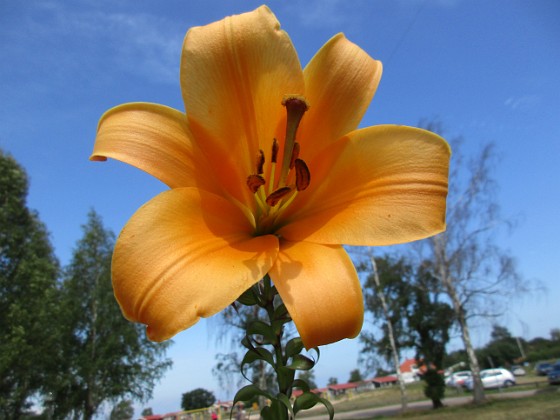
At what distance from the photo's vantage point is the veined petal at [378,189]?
759mm

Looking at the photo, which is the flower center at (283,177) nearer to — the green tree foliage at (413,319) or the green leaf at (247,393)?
the green leaf at (247,393)

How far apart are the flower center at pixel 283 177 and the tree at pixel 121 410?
20.8 meters

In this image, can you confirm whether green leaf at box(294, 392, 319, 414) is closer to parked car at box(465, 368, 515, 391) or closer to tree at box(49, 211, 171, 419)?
tree at box(49, 211, 171, 419)

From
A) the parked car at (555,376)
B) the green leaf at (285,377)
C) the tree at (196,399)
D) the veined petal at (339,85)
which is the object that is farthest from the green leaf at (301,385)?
the tree at (196,399)

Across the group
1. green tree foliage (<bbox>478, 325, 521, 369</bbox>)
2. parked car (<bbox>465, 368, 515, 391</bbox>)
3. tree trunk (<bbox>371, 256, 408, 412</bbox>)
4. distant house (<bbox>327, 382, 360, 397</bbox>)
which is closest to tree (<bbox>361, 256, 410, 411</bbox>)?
tree trunk (<bbox>371, 256, 408, 412</bbox>)

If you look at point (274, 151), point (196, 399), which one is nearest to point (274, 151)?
point (274, 151)

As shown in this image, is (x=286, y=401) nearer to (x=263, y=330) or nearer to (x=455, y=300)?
(x=263, y=330)

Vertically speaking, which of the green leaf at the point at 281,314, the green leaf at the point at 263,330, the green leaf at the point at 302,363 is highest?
the green leaf at the point at 281,314

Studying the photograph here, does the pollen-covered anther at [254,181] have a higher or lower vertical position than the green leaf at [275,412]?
higher

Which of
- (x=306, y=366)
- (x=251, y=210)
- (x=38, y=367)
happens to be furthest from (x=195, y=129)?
(x=38, y=367)

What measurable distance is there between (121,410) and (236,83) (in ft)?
70.2

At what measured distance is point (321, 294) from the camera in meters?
0.67

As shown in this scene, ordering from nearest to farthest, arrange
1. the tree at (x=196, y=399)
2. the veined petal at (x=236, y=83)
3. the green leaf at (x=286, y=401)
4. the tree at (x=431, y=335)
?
the green leaf at (x=286, y=401) < the veined petal at (x=236, y=83) < the tree at (x=431, y=335) < the tree at (x=196, y=399)

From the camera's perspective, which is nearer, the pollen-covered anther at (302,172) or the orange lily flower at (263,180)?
the orange lily flower at (263,180)
